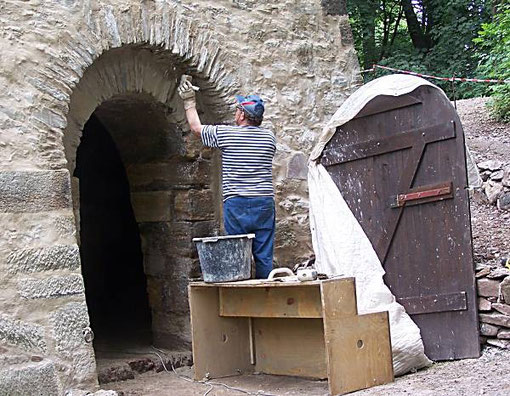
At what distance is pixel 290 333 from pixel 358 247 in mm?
686

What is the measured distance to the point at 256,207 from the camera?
188 inches

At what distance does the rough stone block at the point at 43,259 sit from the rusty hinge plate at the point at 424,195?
6.74 feet

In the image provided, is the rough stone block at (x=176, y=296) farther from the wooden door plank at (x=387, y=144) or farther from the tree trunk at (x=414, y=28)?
the tree trunk at (x=414, y=28)

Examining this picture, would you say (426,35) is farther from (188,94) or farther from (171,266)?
(188,94)

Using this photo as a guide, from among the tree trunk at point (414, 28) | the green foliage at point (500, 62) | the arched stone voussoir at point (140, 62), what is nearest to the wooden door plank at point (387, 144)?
the arched stone voussoir at point (140, 62)

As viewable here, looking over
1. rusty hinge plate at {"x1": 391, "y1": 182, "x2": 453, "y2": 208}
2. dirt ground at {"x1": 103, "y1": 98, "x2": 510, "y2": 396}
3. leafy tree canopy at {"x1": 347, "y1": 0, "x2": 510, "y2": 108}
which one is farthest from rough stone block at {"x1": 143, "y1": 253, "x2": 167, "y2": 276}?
leafy tree canopy at {"x1": 347, "y1": 0, "x2": 510, "y2": 108}

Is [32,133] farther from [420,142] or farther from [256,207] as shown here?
[420,142]

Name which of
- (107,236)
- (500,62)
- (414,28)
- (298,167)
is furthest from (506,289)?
(414,28)

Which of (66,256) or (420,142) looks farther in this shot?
(420,142)

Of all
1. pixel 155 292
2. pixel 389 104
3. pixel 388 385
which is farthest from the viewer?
pixel 155 292

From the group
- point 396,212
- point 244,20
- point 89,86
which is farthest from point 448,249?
point 89,86

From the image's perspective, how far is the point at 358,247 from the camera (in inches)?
197

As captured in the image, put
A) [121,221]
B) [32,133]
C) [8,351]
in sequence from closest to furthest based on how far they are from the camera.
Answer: [8,351]
[32,133]
[121,221]

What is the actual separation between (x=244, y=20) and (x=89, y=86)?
1270mm
